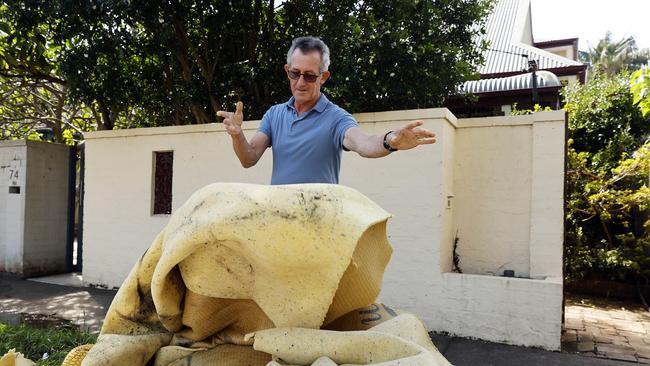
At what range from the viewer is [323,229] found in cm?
122

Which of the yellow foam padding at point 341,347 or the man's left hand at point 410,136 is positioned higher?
the man's left hand at point 410,136

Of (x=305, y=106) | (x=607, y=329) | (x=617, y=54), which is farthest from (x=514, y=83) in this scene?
(x=617, y=54)

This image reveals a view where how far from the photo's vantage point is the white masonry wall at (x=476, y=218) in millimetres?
4758

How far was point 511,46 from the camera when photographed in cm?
1299

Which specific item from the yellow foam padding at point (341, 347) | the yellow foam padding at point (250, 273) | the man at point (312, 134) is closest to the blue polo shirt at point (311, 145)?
the man at point (312, 134)

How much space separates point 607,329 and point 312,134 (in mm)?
5120

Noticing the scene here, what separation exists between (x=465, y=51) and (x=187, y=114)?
426cm

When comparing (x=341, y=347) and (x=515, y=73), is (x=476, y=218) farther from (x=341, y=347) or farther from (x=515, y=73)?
(x=515, y=73)

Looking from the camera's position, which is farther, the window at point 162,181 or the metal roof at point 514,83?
the metal roof at point 514,83

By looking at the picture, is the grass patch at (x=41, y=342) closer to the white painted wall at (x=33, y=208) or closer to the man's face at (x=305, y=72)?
the man's face at (x=305, y=72)

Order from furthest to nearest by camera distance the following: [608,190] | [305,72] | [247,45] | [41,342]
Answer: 1. [608,190]
2. [247,45]
3. [41,342]
4. [305,72]

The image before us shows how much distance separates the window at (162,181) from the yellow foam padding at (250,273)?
5220 millimetres

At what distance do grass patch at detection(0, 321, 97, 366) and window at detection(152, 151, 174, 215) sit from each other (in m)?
2.39

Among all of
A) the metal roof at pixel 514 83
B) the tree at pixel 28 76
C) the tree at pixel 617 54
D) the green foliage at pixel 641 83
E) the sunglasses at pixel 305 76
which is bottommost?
the sunglasses at pixel 305 76
